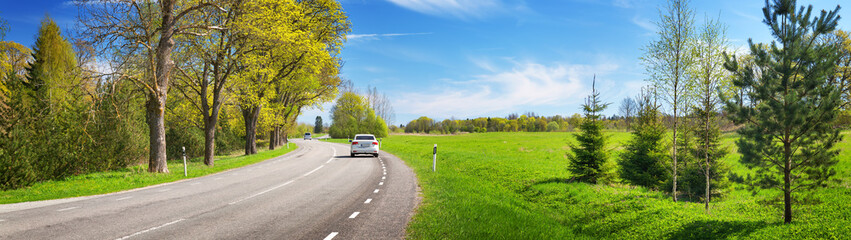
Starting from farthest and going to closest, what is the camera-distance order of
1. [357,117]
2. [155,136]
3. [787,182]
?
[357,117] < [155,136] < [787,182]

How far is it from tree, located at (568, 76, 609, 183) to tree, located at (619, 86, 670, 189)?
1557mm

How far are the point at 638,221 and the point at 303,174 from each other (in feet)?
39.3

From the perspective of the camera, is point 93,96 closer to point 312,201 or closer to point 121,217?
point 121,217

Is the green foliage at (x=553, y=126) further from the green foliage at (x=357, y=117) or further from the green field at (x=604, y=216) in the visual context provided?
the green field at (x=604, y=216)

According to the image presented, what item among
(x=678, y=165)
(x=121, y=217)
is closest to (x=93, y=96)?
(x=121, y=217)

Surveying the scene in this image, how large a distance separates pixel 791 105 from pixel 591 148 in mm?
6754

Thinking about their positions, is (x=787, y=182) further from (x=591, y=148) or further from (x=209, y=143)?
(x=209, y=143)

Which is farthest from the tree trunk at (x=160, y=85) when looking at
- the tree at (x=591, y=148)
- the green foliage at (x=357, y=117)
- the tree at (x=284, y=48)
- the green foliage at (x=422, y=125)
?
the green foliage at (x=422, y=125)

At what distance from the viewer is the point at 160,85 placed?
15234 mm

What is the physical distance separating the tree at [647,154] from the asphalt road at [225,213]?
833 centimetres

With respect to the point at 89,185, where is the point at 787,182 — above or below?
above

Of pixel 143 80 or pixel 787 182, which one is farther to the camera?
pixel 143 80

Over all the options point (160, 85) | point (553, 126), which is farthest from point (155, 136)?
point (553, 126)

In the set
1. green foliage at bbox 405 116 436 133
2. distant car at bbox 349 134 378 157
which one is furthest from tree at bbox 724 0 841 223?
green foliage at bbox 405 116 436 133
